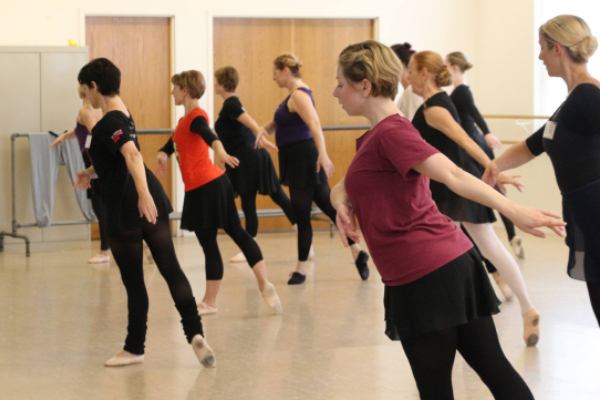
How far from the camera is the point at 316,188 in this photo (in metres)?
5.60

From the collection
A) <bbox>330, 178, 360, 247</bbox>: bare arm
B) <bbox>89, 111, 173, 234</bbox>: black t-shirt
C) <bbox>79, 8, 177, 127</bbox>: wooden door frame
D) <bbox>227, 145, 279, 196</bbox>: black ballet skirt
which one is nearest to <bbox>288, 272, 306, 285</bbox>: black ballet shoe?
<bbox>227, 145, 279, 196</bbox>: black ballet skirt

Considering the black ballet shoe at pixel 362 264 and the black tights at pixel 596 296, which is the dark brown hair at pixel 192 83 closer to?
the black ballet shoe at pixel 362 264

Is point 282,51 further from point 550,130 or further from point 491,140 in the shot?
point 550,130

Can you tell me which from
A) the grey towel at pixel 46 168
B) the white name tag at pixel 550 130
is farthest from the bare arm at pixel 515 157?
the grey towel at pixel 46 168

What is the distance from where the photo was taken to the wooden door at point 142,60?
8.14 metres

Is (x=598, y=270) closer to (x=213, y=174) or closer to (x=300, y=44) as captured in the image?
(x=213, y=174)

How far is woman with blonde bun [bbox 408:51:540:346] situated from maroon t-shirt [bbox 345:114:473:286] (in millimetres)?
1767

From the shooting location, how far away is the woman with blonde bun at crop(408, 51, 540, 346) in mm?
3785

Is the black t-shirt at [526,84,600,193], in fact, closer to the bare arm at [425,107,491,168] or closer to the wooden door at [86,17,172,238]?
the bare arm at [425,107,491,168]

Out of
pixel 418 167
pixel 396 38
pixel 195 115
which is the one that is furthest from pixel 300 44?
pixel 418 167

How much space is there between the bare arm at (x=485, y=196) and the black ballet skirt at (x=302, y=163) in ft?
11.5

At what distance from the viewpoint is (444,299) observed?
6.41ft

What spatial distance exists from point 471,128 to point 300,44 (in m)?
3.11

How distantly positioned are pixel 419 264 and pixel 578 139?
0.99 m
